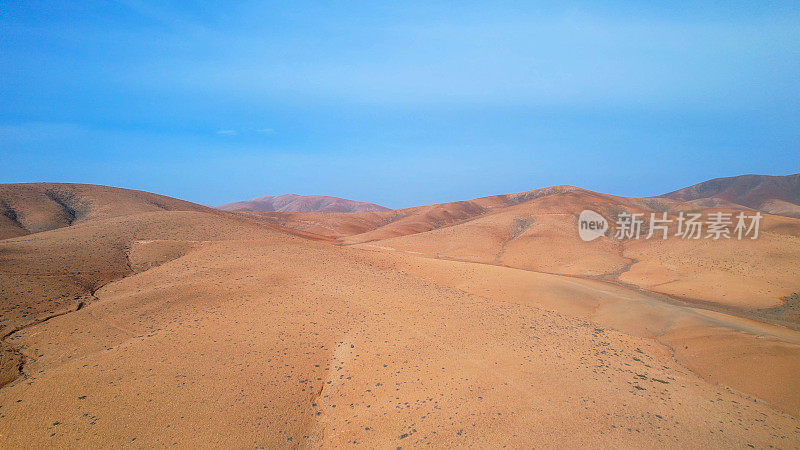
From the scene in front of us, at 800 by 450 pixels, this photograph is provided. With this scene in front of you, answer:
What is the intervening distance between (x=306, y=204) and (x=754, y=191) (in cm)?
10385

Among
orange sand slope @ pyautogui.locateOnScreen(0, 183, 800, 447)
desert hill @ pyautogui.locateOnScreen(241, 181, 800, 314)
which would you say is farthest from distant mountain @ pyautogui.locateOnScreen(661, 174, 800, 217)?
orange sand slope @ pyautogui.locateOnScreen(0, 183, 800, 447)

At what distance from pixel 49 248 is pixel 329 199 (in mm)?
101737

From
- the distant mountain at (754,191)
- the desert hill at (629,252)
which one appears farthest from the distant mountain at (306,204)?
the distant mountain at (754,191)

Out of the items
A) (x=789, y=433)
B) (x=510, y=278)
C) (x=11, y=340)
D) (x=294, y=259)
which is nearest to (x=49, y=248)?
(x=11, y=340)

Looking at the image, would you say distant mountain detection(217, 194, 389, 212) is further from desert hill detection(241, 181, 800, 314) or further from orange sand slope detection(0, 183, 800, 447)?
orange sand slope detection(0, 183, 800, 447)

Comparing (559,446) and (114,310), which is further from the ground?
(114,310)

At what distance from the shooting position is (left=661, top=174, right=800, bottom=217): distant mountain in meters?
61.0

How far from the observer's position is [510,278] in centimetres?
1366

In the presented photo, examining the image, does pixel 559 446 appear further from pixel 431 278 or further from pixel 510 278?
pixel 510 278

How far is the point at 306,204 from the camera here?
107 m

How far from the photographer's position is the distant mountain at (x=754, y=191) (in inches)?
2402

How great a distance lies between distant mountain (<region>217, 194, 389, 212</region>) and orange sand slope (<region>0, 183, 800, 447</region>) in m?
91.6

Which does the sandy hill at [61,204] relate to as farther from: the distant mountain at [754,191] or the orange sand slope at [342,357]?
the distant mountain at [754,191]

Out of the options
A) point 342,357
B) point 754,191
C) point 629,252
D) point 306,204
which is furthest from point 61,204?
point 754,191
